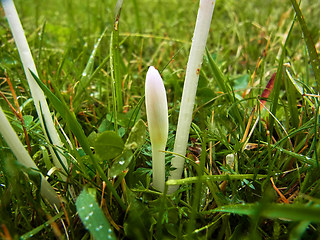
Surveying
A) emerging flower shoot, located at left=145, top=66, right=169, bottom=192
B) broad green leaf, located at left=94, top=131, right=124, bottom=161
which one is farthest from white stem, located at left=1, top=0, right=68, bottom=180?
emerging flower shoot, located at left=145, top=66, right=169, bottom=192

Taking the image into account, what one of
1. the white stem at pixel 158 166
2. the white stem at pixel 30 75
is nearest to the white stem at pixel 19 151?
the white stem at pixel 30 75

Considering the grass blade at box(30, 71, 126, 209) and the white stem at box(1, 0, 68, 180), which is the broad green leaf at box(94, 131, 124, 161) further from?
the white stem at box(1, 0, 68, 180)

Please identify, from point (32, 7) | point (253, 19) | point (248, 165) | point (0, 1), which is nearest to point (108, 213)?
point (248, 165)

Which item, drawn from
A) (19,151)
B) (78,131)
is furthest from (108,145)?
(19,151)

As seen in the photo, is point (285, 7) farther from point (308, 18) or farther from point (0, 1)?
point (0, 1)

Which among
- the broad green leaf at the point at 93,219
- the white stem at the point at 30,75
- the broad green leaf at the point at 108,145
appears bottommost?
the broad green leaf at the point at 93,219

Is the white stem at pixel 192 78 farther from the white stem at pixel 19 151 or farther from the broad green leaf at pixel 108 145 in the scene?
the white stem at pixel 19 151

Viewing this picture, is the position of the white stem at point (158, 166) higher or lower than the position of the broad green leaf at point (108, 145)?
lower
